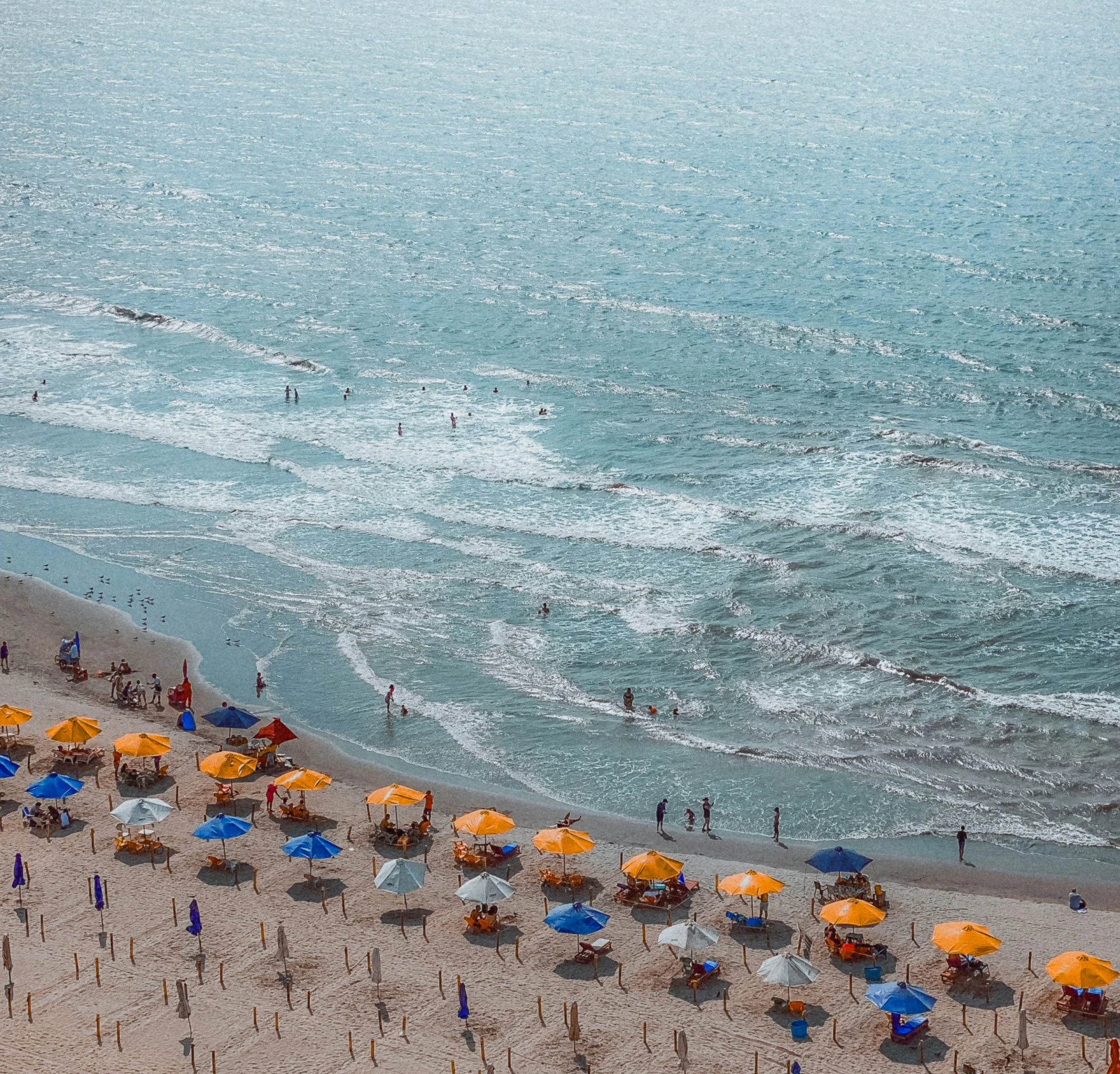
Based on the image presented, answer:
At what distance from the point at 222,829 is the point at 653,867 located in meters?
10.6

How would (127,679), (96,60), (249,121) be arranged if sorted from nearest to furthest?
(127,679)
(249,121)
(96,60)

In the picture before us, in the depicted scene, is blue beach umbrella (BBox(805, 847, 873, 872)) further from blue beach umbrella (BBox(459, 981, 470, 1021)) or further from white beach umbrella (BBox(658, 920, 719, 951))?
blue beach umbrella (BBox(459, 981, 470, 1021))

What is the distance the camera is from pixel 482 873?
33.1m

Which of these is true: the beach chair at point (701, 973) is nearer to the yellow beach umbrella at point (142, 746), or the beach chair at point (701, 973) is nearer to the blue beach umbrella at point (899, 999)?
the blue beach umbrella at point (899, 999)

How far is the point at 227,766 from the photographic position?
3634cm

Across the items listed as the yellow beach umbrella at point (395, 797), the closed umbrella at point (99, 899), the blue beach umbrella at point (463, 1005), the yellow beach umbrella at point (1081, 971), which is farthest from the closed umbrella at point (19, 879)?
the yellow beach umbrella at point (1081, 971)

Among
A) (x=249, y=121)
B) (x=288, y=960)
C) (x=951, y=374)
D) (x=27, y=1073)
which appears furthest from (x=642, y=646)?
(x=249, y=121)

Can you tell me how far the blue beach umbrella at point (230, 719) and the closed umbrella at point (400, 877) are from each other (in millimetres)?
9436

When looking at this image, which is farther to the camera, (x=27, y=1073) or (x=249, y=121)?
(x=249, y=121)

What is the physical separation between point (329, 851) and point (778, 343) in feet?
173

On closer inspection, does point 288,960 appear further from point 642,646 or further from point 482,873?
point 642,646

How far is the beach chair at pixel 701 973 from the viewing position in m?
29.2

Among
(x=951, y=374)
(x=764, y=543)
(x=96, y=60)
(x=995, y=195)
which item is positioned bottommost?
(x=764, y=543)

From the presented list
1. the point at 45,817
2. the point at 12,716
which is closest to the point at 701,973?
the point at 45,817
